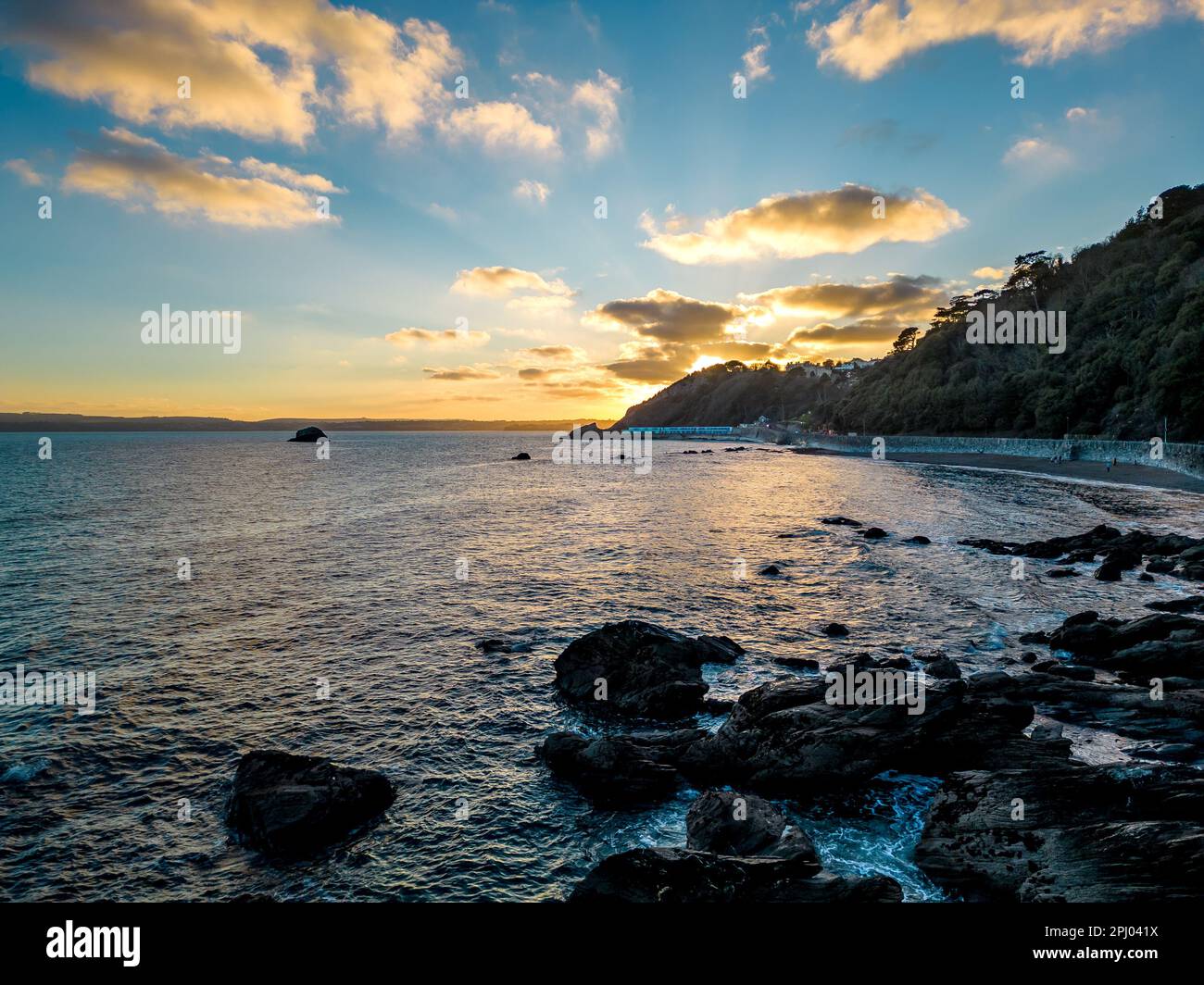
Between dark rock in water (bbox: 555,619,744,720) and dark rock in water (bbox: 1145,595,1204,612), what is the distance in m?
21.6

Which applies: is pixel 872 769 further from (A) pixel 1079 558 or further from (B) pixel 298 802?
(A) pixel 1079 558

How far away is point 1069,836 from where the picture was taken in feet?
38.2

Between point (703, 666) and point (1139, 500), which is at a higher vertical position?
point (1139, 500)

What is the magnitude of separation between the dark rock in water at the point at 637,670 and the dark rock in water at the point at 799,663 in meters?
1.97

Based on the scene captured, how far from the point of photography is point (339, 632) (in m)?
28.4

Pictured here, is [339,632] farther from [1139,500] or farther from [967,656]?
[1139,500]

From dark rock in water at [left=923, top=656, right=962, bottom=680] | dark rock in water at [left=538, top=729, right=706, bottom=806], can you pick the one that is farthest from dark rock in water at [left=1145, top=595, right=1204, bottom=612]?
dark rock in water at [left=538, top=729, right=706, bottom=806]

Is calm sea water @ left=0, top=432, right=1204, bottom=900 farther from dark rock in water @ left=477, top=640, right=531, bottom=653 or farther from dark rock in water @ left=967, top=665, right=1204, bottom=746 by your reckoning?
dark rock in water @ left=967, top=665, right=1204, bottom=746

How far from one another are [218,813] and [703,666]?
16289 millimetres

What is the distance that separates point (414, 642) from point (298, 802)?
43.1ft

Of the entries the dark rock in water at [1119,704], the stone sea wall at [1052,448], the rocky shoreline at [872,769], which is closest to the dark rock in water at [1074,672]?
the rocky shoreline at [872,769]

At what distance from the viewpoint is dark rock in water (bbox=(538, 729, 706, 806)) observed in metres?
15.7

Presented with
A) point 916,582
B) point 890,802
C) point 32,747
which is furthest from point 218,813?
point 916,582
